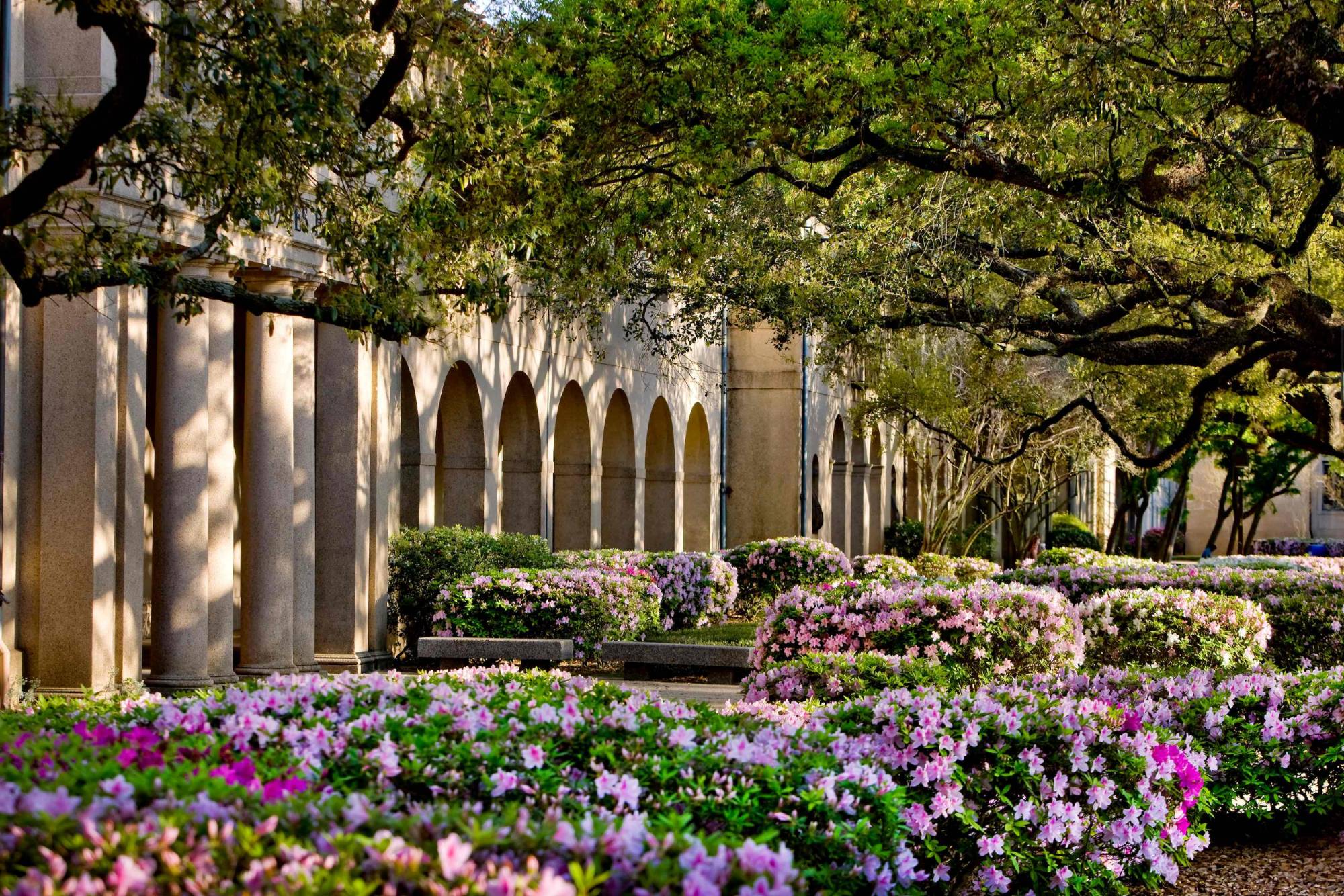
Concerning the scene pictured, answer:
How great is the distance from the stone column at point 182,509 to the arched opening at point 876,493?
2884 centimetres

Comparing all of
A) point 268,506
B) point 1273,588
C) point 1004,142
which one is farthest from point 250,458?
point 1273,588

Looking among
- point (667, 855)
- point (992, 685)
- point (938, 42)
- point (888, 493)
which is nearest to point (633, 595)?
point (938, 42)

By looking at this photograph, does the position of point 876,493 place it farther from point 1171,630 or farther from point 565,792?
point 565,792

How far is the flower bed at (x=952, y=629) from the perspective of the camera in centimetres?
1057

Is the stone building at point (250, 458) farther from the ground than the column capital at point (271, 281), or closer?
closer

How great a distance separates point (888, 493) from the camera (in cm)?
4184

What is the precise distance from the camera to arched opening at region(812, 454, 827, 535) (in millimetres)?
31766

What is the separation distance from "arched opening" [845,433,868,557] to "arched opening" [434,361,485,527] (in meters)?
19.2

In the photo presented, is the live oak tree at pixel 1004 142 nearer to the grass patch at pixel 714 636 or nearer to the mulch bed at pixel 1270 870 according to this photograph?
the mulch bed at pixel 1270 870

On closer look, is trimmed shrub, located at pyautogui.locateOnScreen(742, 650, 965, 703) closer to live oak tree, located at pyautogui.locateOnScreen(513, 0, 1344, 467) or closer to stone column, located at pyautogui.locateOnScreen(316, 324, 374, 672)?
live oak tree, located at pyautogui.locateOnScreen(513, 0, 1344, 467)

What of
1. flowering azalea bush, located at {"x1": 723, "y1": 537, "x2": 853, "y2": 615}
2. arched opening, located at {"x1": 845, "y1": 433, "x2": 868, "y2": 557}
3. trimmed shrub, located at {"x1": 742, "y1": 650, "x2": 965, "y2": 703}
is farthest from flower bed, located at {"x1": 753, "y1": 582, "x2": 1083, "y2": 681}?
arched opening, located at {"x1": 845, "y1": 433, "x2": 868, "y2": 557}

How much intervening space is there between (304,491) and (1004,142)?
22.6ft

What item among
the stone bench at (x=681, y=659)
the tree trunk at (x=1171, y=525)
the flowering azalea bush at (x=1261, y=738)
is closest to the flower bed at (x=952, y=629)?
the flowering azalea bush at (x=1261, y=738)

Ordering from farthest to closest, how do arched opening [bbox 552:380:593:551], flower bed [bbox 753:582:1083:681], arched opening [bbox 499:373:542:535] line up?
arched opening [bbox 552:380:593:551] < arched opening [bbox 499:373:542:535] < flower bed [bbox 753:582:1083:681]
